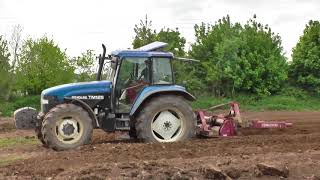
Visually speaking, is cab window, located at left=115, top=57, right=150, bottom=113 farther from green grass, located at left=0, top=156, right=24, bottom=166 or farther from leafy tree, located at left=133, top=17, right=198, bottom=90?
leafy tree, located at left=133, top=17, right=198, bottom=90

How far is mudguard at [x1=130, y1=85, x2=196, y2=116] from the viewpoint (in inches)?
516

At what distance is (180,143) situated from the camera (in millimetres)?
12477

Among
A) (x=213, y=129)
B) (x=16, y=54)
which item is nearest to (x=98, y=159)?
(x=213, y=129)

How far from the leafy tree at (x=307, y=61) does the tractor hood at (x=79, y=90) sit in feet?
77.0

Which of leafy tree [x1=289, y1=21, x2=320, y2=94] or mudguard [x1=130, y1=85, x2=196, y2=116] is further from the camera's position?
leafy tree [x1=289, y1=21, x2=320, y2=94]

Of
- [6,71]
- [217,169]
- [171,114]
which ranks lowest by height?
[217,169]

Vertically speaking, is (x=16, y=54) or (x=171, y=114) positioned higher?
(x=16, y=54)

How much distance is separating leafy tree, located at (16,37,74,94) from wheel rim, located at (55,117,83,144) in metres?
20.2

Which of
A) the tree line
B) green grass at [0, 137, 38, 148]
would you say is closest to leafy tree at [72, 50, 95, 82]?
the tree line

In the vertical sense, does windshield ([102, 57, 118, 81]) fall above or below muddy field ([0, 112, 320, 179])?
above

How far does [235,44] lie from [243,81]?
7.24 feet

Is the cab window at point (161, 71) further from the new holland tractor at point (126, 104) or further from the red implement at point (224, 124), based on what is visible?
the red implement at point (224, 124)

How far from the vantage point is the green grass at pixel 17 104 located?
2958cm

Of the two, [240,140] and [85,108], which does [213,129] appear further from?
[85,108]
